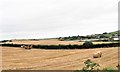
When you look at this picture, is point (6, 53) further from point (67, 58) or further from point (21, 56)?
point (67, 58)

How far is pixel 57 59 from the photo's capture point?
3653 cm

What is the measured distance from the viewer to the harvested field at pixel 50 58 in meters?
32.4

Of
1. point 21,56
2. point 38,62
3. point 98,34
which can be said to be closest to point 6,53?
point 21,56

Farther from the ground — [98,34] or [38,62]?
[98,34]

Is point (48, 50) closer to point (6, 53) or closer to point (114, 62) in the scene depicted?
point (6, 53)

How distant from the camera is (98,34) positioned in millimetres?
51375

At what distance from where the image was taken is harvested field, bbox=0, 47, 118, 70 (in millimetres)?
32438

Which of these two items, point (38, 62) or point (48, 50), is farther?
point (48, 50)

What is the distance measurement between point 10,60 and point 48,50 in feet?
23.2

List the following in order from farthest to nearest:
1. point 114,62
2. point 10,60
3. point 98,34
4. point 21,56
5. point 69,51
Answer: point 98,34, point 69,51, point 21,56, point 10,60, point 114,62

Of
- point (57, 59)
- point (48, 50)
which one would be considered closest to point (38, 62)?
point (57, 59)

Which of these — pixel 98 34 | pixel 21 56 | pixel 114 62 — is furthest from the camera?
pixel 98 34

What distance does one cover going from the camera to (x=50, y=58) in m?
37.2

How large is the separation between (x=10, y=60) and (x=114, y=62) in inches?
446
